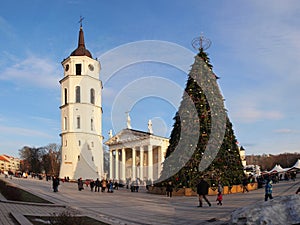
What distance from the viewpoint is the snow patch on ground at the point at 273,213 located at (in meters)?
8.71

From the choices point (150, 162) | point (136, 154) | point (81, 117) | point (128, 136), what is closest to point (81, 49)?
point (81, 117)

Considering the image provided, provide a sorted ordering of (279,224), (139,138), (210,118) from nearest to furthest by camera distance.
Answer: (279,224), (210,118), (139,138)

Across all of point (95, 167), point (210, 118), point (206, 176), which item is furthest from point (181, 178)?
point (95, 167)

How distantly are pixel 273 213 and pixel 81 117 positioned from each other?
6407 cm

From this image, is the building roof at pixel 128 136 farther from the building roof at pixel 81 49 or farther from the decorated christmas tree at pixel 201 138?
the decorated christmas tree at pixel 201 138

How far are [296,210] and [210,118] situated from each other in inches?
840

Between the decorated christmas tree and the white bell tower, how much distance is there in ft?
133

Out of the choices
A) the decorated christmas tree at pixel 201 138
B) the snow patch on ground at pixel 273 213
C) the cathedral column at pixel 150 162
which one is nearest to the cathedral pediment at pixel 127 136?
the cathedral column at pixel 150 162

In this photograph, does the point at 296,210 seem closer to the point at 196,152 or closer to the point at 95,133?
the point at 196,152

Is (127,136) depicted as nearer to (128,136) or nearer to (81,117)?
(128,136)

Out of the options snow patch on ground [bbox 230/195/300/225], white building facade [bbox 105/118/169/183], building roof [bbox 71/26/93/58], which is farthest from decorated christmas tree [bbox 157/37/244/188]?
A: building roof [bbox 71/26/93/58]

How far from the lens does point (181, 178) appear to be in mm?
28297

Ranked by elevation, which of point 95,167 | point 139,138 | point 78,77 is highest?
point 78,77

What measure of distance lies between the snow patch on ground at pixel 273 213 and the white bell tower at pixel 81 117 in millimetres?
60179
